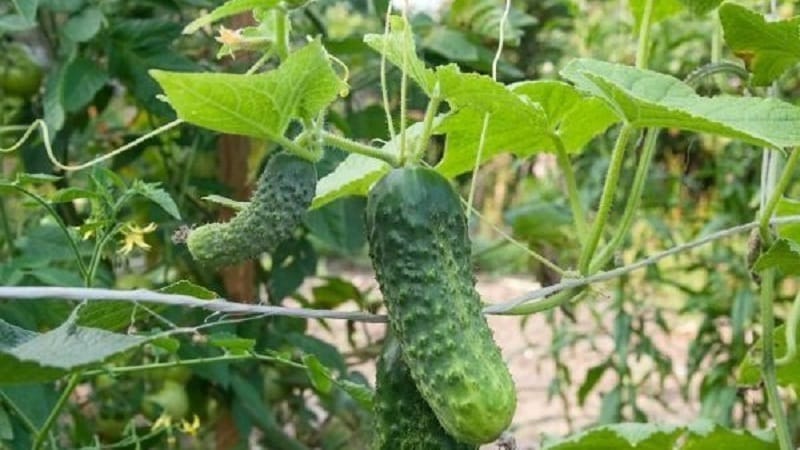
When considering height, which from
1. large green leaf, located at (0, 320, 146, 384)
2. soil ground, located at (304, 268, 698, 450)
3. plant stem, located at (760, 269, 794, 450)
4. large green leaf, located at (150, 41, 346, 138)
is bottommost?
soil ground, located at (304, 268, 698, 450)

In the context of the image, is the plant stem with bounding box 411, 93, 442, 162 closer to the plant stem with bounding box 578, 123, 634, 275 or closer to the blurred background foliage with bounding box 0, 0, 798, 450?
the plant stem with bounding box 578, 123, 634, 275

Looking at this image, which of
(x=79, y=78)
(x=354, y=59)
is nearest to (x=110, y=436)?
(x=79, y=78)

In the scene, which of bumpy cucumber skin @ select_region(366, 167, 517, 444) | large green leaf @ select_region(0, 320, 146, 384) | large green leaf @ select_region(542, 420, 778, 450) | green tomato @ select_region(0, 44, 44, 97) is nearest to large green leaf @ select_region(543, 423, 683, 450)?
large green leaf @ select_region(542, 420, 778, 450)

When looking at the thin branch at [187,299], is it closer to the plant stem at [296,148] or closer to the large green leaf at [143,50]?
the plant stem at [296,148]

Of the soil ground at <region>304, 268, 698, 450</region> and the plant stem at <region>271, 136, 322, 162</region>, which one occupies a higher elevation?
the plant stem at <region>271, 136, 322, 162</region>

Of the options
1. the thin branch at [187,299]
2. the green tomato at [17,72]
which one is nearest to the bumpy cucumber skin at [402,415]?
the thin branch at [187,299]

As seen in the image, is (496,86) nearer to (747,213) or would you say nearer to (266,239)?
(266,239)
